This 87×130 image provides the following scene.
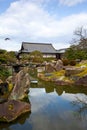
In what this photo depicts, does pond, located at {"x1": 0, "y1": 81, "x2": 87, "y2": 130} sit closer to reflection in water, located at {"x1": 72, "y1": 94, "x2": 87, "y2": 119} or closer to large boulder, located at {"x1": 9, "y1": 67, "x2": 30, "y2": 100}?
reflection in water, located at {"x1": 72, "y1": 94, "x2": 87, "y2": 119}

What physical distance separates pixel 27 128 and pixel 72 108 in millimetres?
4687

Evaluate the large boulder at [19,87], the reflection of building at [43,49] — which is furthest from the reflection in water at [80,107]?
the reflection of building at [43,49]

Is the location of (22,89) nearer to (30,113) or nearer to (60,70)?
(30,113)

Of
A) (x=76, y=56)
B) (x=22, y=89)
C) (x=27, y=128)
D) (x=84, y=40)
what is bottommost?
(x=27, y=128)

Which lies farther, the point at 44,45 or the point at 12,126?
the point at 44,45

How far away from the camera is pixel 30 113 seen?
43.7ft

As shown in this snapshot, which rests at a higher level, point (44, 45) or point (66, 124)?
point (44, 45)

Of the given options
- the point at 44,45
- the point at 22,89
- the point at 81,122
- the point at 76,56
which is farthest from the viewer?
the point at 44,45

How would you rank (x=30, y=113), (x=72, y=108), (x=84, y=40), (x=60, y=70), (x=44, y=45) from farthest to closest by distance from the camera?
(x=44, y=45) < (x=84, y=40) < (x=60, y=70) < (x=72, y=108) < (x=30, y=113)

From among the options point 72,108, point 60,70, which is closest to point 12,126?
point 72,108

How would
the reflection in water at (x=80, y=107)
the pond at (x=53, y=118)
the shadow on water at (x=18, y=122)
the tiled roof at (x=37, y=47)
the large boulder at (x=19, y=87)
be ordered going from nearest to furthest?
the shadow on water at (x=18, y=122), the pond at (x=53, y=118), the reflection in water at (x=80, y=107), the large boulder at (x=19, y=87), the tiled roof at (x=37, y=47)

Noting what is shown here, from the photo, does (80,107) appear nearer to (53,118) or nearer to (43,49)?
(53,118)

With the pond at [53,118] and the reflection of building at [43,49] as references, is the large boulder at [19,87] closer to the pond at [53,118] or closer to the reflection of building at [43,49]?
the pond at [53,118]

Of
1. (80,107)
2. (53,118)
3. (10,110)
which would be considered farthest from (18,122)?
(80,107)
